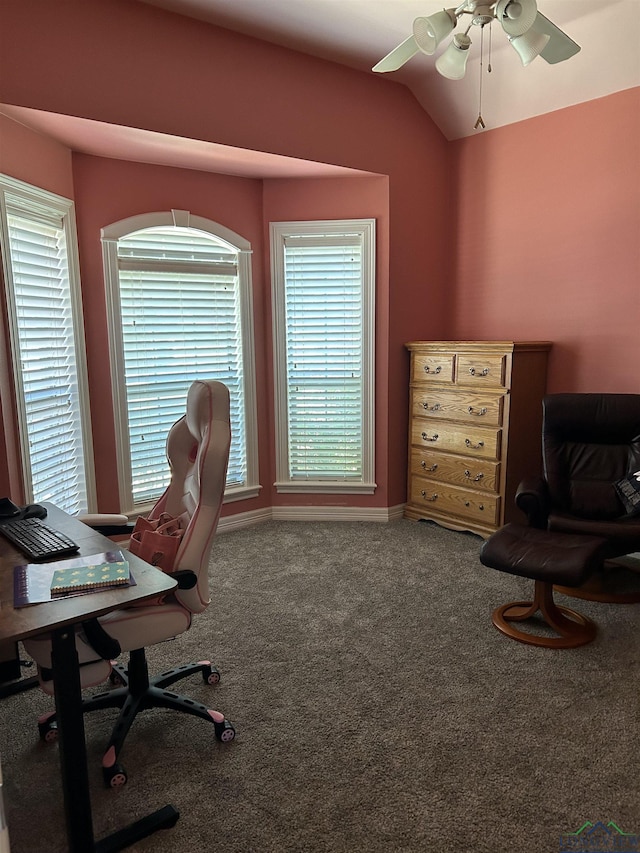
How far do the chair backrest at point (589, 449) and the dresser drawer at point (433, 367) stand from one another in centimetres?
72

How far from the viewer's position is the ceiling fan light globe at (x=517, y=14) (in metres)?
2.27

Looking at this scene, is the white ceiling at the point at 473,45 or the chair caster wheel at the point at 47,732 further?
the white ceiling at the point at 473,45

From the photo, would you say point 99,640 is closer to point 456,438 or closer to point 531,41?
point 531,41

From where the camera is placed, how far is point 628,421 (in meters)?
3.52

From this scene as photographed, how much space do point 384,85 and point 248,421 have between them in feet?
8.40

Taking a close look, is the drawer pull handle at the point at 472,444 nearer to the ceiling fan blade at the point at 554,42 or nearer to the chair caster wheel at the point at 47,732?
the ceiling fan blade at the point at 554,42

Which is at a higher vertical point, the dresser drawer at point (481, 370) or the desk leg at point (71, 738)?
the dresser drawer at point (481, 370)

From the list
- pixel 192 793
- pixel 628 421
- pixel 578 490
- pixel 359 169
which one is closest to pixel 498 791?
pixel 192 793

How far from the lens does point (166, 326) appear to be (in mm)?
4039

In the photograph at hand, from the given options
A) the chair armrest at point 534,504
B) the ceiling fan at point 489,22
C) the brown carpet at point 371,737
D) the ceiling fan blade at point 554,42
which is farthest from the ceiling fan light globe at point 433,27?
the brown carpet at point 371,737

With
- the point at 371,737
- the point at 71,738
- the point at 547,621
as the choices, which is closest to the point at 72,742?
the point at 71,738

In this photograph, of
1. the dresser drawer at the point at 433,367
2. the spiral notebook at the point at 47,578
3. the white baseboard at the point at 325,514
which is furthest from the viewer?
the white baseboard at the point at 325,514

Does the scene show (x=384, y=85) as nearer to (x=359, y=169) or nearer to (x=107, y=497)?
(x=359, y=169)

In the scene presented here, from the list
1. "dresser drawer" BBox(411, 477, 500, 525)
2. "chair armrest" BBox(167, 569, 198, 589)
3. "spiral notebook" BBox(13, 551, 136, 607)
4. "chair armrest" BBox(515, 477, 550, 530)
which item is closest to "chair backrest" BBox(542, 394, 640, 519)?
"chair armrest" BBox(515, 477, 550, 530)
